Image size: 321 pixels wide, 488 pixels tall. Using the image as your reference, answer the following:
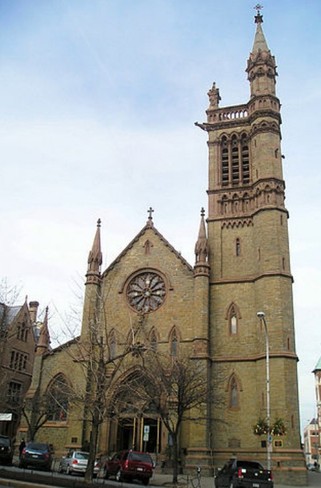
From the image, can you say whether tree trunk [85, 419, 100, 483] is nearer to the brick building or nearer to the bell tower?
the bell tower

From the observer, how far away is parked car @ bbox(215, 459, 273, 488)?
22.2 m

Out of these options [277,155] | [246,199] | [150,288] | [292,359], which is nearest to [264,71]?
[277,155]

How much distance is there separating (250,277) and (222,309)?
3186 mm

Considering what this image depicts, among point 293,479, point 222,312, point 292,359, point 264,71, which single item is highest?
point 264,71

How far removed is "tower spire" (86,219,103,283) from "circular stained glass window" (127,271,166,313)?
2.86 meters

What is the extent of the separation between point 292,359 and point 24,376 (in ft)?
111

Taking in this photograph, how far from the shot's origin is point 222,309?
40406 mm

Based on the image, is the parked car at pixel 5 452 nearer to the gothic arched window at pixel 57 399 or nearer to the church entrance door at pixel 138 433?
the gothic arched window at pixel 57 399

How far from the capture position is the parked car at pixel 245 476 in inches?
876

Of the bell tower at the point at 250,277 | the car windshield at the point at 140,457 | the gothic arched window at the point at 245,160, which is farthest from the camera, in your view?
the gothic arched window at the point at 245,160

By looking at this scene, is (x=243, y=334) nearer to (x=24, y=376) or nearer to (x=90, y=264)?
(x=90, y=264)

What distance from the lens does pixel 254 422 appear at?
1425 inches

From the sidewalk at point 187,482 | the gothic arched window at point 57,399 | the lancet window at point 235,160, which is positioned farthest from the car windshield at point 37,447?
the lancet window at point 235,160

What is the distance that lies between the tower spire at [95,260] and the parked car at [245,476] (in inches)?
899
